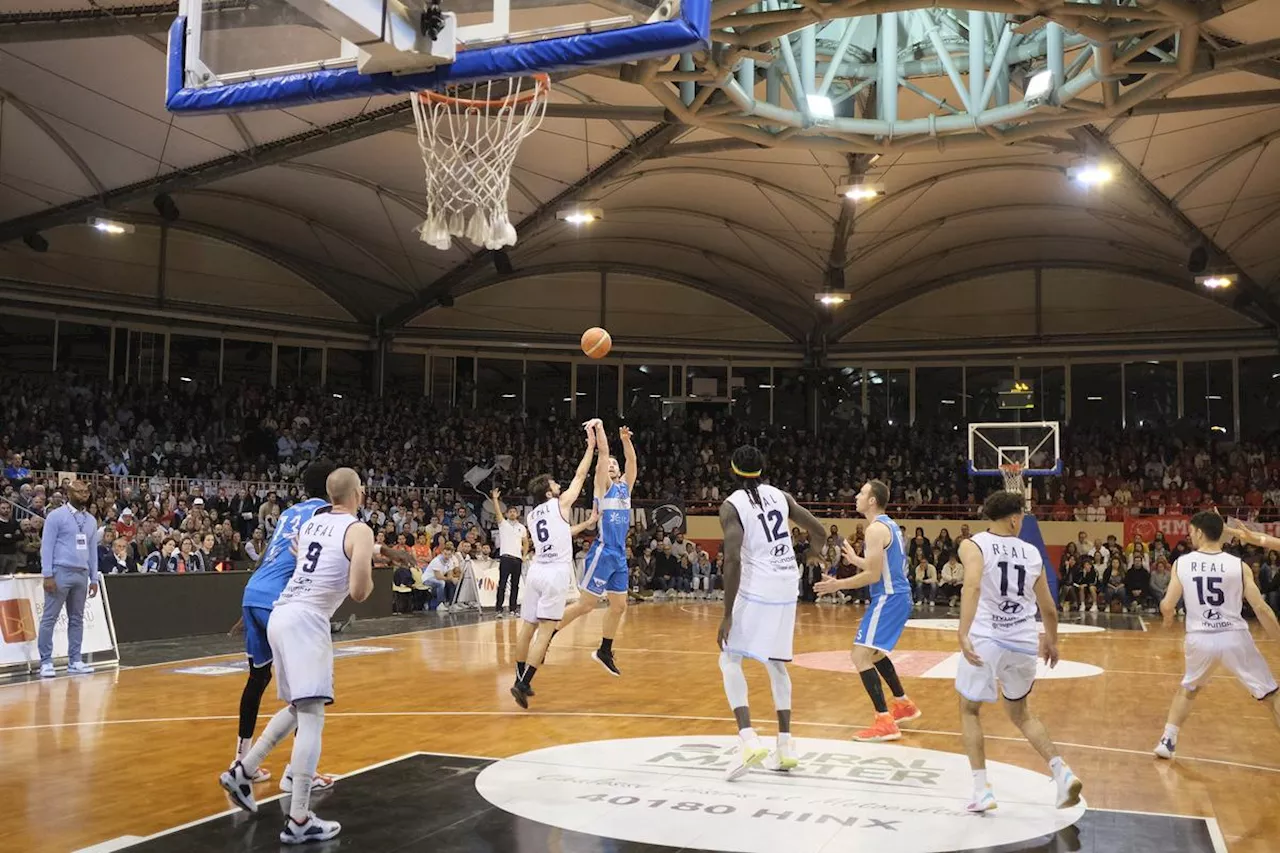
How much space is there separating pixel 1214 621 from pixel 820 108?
10.2 meters

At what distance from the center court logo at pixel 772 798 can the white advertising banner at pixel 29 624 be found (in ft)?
22.2

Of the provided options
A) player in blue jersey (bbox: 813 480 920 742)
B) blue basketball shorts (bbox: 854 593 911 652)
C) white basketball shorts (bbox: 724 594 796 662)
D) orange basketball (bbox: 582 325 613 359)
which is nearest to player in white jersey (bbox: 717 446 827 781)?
white basketball shorts (bbox: 724 594 796 662)

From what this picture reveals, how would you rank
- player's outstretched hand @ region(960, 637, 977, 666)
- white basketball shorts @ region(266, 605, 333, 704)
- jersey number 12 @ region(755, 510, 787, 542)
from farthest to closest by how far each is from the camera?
jersey number 12 @ region(755, 510, 787, 542), player's outstretched hand @ region(960, 637, 977, 666), white basketball shorts @ region(266, 605, 333, 704)

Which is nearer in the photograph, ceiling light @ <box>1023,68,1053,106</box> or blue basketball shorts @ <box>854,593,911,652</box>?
blue basketball shorts @ <box>854,593,911,652</box>

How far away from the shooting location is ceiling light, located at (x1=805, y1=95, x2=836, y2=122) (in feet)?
51.3

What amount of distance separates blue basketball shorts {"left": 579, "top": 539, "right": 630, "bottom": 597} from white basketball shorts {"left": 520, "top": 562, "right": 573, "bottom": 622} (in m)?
1.06

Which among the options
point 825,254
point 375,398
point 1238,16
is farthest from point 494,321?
point 1238,16

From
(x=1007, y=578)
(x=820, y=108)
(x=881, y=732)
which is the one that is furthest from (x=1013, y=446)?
(x=1007, y=578)

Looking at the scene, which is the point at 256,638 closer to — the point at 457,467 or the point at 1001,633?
the point at 1001,633

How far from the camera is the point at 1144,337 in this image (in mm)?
31453

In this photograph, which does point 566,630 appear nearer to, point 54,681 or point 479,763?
point 54,681

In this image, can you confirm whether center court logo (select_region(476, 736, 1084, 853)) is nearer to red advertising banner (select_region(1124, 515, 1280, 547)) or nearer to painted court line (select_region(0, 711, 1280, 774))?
painted court line (select_region(0, 711, 1280, 774))

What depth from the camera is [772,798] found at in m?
6.06

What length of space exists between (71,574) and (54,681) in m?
1.04
